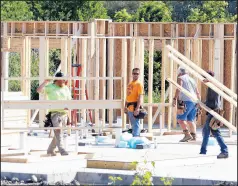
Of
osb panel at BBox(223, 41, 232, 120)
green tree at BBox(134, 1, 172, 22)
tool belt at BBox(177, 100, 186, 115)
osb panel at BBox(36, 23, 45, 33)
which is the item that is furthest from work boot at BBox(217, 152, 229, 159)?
green tree at BBox(134, 1, 172, 22)

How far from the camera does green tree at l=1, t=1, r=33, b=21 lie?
58828mm

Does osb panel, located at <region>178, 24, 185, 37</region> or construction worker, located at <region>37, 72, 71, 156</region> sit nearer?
construction worker, located at <region>37, 72, 71, 156</region>

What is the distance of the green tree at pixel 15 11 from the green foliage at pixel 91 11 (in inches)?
117

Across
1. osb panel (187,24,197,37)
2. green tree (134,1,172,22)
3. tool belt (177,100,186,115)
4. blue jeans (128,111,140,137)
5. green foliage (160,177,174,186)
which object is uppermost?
green tree (134,1,172,22)

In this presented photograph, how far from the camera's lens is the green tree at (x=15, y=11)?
58828 millimetres

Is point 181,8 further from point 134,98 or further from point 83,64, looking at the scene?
point 134,98

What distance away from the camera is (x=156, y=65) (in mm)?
40156

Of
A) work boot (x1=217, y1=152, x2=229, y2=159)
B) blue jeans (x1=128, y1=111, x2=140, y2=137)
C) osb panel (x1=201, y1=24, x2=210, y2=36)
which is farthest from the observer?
osb panel (x1=201, y1=24, x2=210, y2=36)

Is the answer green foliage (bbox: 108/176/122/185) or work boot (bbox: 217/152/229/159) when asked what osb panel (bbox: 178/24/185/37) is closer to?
work boot (bbox: 217/152/229/159)

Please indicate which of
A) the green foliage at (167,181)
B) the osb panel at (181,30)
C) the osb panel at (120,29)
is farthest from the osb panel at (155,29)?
the green foliage at (167,181)

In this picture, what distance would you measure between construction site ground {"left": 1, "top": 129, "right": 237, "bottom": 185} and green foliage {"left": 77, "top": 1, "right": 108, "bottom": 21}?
36.4 meters

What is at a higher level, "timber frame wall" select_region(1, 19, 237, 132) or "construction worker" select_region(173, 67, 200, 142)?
"timber frame wall" select_region(1, 19, 237, 132)

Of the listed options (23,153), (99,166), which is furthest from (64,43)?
(99,166)

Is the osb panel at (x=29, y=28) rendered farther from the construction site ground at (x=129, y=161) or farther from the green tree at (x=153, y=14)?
the green tree at (x=153, y=14)
